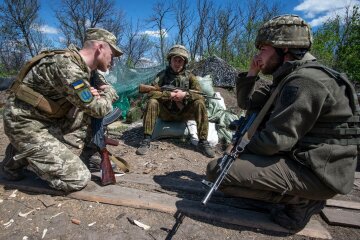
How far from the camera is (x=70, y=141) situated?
4.38 meters

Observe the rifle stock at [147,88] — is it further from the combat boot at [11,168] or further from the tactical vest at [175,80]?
the combat boot at [11,168]

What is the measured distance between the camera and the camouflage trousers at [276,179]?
212 centimetres

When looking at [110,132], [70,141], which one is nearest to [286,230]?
[70,141]

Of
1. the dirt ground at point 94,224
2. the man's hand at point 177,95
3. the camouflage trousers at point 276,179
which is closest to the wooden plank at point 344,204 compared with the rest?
the dirt ground at point 94,224

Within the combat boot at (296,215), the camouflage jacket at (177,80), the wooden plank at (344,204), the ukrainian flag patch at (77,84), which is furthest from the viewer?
the camouflage jacket at (177,80)

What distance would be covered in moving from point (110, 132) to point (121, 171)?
1.94m

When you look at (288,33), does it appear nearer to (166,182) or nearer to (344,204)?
(344,204)

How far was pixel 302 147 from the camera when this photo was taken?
7.04ft

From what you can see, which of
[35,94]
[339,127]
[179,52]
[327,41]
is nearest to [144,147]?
[179,52]

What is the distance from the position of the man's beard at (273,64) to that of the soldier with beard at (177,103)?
1.96 m

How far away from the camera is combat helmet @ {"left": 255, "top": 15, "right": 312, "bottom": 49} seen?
2.32 m

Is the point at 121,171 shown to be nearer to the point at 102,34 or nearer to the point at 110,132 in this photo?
the point at 102,34

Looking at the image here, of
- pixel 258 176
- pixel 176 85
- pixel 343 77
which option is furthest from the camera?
pixel 176 85

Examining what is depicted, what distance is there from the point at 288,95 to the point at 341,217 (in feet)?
4.46
